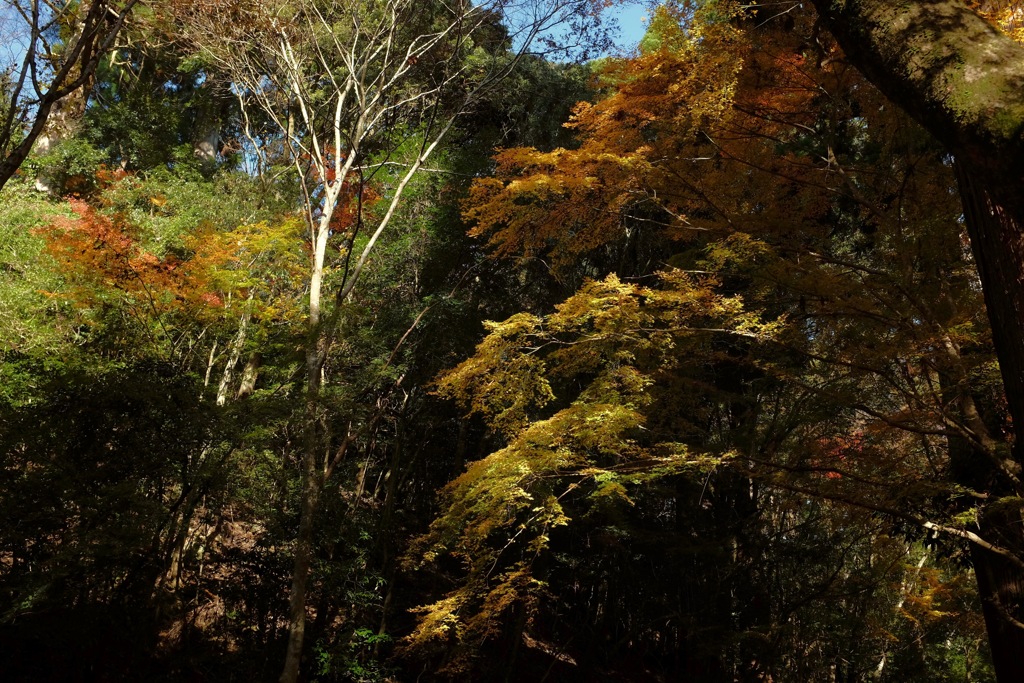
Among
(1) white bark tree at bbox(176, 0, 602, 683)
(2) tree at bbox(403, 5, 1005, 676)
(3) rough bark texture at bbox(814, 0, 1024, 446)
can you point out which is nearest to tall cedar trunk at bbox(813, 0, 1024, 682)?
(3) rough bark texture at bbox(814, 0, 1024, 446)

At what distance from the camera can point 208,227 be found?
8773 millimetres

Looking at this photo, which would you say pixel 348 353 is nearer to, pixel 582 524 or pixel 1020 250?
pixel 582 524

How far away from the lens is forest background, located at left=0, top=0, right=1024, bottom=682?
4.92 metres

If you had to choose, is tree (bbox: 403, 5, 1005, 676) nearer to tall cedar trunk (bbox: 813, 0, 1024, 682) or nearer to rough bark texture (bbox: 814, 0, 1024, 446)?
tall cedar trunk (bbox: 813, 0, 1024, 682)

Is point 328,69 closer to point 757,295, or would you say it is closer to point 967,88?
point 757,295

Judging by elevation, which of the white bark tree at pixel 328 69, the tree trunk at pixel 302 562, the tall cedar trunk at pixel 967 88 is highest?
the white bark tree at pixel 328 69

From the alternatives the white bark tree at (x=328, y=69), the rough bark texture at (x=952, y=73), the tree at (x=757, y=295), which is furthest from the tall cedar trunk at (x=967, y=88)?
the white bark tree at (x=328, y=69)

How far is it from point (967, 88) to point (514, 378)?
4.28 meters

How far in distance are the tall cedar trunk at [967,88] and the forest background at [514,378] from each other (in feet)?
0.26

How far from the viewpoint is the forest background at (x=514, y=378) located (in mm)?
4922

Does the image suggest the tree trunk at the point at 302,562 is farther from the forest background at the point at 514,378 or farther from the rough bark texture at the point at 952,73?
the rough bark texture at the point at 952,73

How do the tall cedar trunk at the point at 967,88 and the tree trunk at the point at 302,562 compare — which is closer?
the tall cedar trunk at the point at 967,88

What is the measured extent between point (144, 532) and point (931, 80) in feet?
20.6

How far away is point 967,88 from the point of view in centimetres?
171
